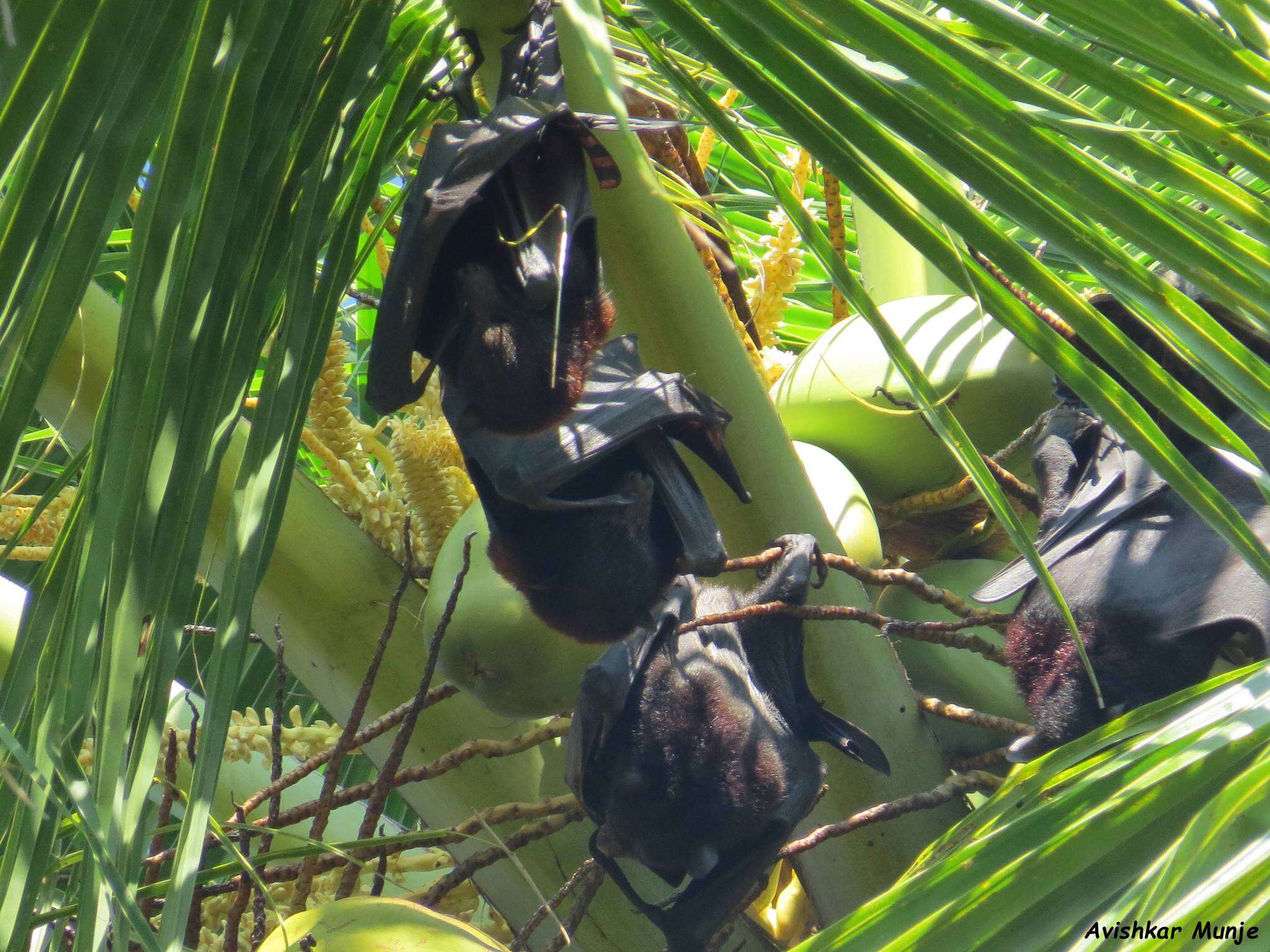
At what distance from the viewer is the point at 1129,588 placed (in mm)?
695

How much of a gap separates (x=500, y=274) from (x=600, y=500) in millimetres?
123

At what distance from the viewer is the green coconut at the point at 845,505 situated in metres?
0.92

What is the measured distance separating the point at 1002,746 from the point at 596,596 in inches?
17.1

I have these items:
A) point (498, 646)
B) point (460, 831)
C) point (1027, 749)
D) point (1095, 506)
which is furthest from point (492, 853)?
point (1095, 506)

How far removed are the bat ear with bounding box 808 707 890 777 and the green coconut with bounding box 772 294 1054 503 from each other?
0.28 meters

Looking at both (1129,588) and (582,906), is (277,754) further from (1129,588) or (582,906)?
(1129,588)

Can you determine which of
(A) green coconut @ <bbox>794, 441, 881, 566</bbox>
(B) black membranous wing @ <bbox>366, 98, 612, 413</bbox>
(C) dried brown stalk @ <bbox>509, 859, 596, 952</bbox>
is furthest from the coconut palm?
(A) green coconut @ <bbox>794, 441, 881, 566</bbox>

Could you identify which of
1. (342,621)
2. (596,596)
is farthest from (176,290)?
(342,621)

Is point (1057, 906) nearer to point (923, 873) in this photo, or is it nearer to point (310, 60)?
point (923, 873)

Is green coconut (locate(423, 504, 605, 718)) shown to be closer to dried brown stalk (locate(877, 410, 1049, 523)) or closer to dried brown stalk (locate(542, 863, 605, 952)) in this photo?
dried brown stalk (locate(542, 863, 605, 952))

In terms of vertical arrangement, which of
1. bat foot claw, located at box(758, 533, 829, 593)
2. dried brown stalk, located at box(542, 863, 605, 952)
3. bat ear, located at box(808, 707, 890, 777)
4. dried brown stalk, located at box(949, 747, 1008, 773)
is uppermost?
bat foot claw, located at box(758, 533, 829, 593)

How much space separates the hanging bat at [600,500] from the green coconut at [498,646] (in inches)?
7.6

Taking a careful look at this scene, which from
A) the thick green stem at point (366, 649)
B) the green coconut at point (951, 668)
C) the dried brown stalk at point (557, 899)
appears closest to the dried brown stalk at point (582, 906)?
the dried brown stalk at point (557, 899)

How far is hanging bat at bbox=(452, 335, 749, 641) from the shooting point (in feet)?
1.90
